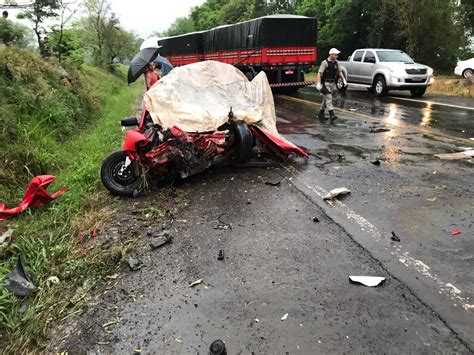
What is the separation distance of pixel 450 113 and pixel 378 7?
2067 cm

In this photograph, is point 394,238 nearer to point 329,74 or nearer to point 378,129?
point 378,129

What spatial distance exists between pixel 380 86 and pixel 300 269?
14.8 metres

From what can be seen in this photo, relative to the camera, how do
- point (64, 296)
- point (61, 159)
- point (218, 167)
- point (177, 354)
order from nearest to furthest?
point (177, 354), point (64, 296), point (218, 167), point (61, 159)

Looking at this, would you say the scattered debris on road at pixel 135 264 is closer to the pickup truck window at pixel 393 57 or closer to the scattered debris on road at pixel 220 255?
the scattered debris on road at pixel 220 255

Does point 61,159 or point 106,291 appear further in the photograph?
point 61,159

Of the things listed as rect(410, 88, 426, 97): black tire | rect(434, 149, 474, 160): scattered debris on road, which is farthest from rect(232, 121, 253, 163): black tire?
rect(410, 88, 426, 97): black tire

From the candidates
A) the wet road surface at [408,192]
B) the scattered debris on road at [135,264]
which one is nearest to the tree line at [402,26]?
the wet road surface at [408,192]

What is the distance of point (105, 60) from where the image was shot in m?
43.6

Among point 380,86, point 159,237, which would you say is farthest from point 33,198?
point 380,86

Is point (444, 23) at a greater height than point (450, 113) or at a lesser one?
greater

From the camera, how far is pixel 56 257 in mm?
4219

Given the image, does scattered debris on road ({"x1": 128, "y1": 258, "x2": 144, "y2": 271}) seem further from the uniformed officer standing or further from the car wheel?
the car wheel

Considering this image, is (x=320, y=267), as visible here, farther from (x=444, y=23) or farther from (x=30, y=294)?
(x=444, y=23)

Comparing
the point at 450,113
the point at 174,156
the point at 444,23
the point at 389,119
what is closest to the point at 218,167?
the point at 174,156
